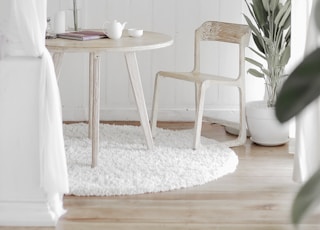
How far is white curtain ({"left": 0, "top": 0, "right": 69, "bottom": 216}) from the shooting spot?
98.0 inches

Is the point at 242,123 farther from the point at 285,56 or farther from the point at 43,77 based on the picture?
the point at 43,77

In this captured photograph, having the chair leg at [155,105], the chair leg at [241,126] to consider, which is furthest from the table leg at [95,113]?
the chair leg at [241,126]

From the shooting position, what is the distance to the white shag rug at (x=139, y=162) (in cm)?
309

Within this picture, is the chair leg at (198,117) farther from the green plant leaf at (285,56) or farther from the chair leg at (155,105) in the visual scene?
the green plant leaf at (285,56)

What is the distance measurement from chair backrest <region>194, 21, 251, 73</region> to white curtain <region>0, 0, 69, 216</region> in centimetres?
171

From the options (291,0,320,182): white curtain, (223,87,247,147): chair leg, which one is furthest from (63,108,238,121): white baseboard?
(291,0,320,182): white curtain

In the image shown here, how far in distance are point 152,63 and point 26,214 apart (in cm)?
220

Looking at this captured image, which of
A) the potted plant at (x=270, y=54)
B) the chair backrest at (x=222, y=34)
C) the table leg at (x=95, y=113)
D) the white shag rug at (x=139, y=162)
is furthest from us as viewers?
the chair backrest at (x=222, y=34)

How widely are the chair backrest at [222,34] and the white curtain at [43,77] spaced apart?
1.71 m

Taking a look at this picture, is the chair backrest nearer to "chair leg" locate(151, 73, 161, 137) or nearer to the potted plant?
the potted plant

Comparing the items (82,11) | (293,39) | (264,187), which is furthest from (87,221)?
(82,11)

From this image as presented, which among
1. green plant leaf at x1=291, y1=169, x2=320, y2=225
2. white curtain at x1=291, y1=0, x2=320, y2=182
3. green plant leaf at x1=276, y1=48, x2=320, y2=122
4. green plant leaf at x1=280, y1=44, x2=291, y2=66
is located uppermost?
green plant leaf at x1=276, y1=48, x2=320, y2=122

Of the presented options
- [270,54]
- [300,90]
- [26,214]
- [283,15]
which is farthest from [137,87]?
[300,90]

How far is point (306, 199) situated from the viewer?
454mm
